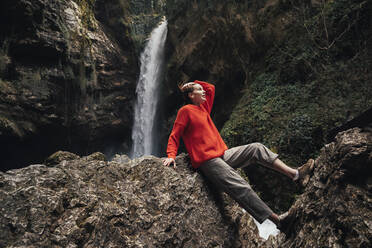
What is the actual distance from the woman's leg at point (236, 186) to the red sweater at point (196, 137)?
123 mm

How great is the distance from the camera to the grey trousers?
2625mm

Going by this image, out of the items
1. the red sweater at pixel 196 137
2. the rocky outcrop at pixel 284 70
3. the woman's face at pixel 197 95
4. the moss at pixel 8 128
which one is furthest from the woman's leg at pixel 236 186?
the moss at pixel 8 128

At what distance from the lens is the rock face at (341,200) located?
6.20 feet

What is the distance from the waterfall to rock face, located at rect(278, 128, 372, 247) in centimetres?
1356

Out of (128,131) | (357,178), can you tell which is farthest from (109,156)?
(357,178)

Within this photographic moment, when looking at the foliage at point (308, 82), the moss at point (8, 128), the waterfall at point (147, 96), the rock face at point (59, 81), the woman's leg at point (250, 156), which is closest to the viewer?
the woman's leg at point (250, 156)

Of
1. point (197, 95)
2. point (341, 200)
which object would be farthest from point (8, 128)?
point (341, 200)

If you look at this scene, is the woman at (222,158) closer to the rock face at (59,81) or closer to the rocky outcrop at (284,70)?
the rocky outcrop at (284,70)

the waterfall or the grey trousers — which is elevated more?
the grey trousers

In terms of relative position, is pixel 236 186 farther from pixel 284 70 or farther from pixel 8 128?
pixel 8 128

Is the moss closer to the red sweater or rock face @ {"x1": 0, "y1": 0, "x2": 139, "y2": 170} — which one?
rock face @ {"x1": 0, "y1": 0, "x2": 139, "y2": 170}

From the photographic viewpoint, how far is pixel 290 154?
20.5 ft

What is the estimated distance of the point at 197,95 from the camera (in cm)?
337

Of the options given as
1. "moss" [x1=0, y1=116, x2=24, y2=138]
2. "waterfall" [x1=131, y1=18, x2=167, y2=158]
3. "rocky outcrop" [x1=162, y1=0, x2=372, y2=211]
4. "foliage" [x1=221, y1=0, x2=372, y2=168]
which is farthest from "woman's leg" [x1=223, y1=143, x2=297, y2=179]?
"waterfall" [x1=131, y1=18, x2=167, y2=158]
